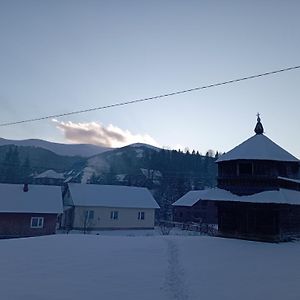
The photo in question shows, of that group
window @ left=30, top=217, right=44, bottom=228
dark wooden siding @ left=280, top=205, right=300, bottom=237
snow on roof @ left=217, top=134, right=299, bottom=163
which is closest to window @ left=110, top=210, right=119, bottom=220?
window @ left=30, top=217, right=44, bottom=228

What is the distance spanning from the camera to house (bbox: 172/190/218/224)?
6109 cm

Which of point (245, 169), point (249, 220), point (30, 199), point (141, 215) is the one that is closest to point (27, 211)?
point (30, 199)

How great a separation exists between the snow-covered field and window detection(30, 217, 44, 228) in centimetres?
2184

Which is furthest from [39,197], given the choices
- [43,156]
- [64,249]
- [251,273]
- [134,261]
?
[43,156]

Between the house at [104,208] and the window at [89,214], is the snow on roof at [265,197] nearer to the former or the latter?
the house at [104,208]

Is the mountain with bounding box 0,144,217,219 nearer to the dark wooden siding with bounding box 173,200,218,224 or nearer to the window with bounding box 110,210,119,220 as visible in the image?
the dark wooden siding with bounding box 173,200,218,224

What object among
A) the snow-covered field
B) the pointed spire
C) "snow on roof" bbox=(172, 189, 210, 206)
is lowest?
the snow-covered field

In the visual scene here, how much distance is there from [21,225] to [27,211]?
1818 mm

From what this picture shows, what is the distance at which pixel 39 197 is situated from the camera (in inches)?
1668

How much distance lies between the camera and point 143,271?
12398 millimetres

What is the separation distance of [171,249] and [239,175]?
32.6 ft

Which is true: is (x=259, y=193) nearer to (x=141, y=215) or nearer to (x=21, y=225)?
(x=21, y=225)

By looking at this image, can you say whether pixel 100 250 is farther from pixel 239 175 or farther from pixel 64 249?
pixel 239 175

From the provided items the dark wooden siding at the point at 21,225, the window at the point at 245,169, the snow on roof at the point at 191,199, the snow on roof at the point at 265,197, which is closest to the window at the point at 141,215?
the snow on roof at the point at 191,199
